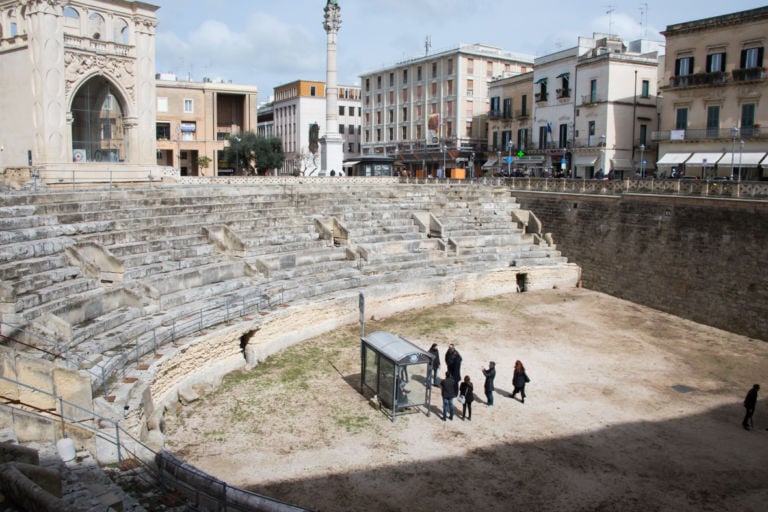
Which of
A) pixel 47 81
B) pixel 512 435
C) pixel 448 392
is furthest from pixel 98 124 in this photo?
pixel 512 435

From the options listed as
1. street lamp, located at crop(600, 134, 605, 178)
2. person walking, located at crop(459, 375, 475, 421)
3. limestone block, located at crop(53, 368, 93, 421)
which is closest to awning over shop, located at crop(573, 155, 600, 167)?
street lamp, located at crop(600, 134, 605, 178)

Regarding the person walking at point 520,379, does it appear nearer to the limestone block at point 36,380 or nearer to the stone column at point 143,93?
the limestone block at point 36,380

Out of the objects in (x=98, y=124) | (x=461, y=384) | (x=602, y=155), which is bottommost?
(x=461, y=384)

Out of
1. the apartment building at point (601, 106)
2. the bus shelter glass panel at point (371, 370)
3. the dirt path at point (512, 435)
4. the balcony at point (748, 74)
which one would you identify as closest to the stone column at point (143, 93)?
the dirt path at point (512, 435)

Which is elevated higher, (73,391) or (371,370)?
(73,391)

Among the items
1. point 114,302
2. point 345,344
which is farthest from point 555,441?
point 114,302

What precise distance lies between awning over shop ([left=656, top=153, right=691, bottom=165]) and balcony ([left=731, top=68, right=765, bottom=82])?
4.55 meters

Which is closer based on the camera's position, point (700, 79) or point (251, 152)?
point (700, 79)

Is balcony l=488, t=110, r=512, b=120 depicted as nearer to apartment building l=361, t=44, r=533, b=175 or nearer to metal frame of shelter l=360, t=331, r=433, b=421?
apartment building l=361, t=44, r=533, b=175

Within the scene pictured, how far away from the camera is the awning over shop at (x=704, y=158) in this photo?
3344cm

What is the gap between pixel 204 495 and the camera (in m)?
9.22

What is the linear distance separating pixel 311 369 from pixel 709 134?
86.5 feet

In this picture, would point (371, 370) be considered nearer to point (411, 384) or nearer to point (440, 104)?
point (411, 384)

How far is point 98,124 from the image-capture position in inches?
1085
